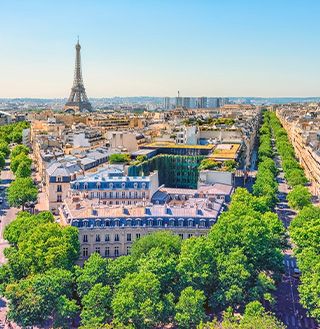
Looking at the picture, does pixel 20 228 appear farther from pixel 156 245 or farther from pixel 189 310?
pixel 189 310

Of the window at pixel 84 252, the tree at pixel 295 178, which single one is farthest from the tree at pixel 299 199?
the window at pixel 84 252

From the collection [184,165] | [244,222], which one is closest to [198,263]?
[244,222]

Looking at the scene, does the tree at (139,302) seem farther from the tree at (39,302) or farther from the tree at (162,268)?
the tree at (39,302)

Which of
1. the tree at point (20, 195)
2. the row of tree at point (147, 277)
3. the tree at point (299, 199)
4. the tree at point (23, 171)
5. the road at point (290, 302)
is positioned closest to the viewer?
the row of tree at point (147, 277)

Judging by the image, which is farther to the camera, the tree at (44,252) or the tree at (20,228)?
the tree at (20,228)

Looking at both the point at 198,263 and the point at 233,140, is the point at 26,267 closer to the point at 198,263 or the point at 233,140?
the point at 198,263

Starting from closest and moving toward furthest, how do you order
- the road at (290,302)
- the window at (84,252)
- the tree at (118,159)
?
1. the road at (290,302)
2. the window at (84,252)
3. the tree at (118,159)
